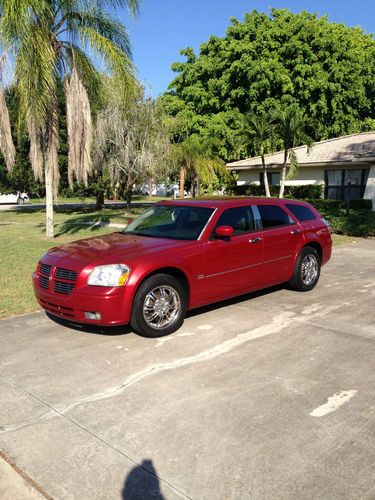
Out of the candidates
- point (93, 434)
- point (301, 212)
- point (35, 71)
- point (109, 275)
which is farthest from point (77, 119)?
point (93, 434)

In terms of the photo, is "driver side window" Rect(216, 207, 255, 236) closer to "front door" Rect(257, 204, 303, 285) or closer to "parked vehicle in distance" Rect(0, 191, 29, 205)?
"front door" Rect(257, 204, 303, 285)

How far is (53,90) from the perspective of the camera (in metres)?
12.8

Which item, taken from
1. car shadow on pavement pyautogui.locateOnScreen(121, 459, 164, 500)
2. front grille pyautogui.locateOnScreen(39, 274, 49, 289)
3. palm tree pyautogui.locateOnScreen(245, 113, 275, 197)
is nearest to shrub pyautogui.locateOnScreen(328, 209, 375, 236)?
palm tree pyautogui.locateOnScreen(245, 113, 275, 197)

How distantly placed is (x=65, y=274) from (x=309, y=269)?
3.97 m

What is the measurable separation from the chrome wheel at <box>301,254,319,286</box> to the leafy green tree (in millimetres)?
22537

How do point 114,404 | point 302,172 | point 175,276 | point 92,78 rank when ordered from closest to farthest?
point 114,404 → point 175,276 → point 92,78 → point 302,172

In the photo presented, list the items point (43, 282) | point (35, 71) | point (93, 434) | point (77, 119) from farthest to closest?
point (77, 119)
point (35, 71)
point (43, 282)
point (93, 434)

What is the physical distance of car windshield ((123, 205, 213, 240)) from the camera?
6.16 metres

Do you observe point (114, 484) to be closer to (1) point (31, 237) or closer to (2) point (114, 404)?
(2) point (114, 404)

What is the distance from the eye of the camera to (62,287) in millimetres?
5414

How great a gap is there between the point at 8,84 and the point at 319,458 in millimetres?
12531

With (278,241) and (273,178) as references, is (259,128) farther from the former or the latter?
(278,241)

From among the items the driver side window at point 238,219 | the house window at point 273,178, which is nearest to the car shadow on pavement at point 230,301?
the driver side window at point 238,219


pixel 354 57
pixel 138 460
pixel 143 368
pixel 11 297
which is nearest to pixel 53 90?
pixel 11 297
